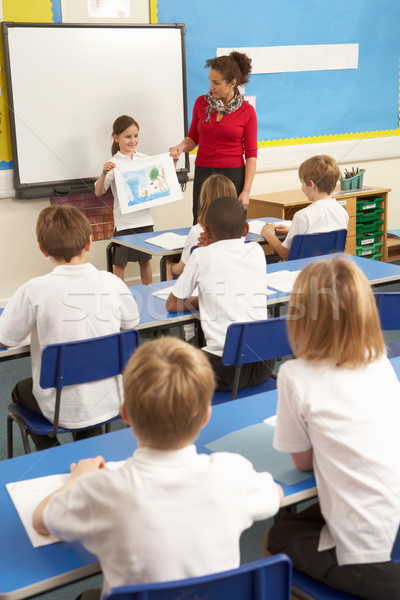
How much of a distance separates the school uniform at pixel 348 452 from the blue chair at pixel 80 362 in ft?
3.08

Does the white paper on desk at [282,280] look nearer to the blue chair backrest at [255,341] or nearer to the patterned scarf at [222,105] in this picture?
the blue chair backrest at [255,341]

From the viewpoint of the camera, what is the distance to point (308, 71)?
6.28 meters

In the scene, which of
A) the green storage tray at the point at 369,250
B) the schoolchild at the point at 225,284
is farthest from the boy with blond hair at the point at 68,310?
the green storage tray at the point at 369,250

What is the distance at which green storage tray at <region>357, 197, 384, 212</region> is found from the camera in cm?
611

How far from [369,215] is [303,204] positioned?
2.49ft

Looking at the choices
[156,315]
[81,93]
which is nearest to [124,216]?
[81,93]

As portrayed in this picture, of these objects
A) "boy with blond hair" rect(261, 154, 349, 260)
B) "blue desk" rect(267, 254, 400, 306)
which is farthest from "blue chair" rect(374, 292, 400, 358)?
"boy with blond hair" rect(261, 154, 349, 260)

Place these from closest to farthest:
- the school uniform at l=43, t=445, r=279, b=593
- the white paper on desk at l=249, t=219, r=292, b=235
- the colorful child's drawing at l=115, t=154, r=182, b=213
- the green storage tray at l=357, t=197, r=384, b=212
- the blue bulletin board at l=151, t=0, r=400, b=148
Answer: the school uniform at l=43, t=445, r=279, b=593 < the white paper on desk at l=249, t=219, r=292, b=235 < the colorful child's drawing at l=115, t=154, r=182, b=213 < the blue bulletin board at l=151, t=0, r=400, b=148 < the green storage tray at l=357, t=197, r=384, b=212

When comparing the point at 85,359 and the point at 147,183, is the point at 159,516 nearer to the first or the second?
the point at 85,359

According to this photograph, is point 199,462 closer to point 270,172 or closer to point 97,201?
point 97,201

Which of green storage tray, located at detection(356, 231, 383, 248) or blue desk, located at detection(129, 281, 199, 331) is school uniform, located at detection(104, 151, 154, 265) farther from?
green storage tray, located at detection(356, 231, 383, 248)

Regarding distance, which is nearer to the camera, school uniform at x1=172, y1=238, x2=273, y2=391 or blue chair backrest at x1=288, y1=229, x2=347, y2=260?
school uniform at x1=172, y1=238, x2=273, y2=391

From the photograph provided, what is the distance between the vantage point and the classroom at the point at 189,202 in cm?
158

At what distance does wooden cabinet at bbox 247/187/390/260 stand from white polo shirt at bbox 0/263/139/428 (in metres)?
3.42
